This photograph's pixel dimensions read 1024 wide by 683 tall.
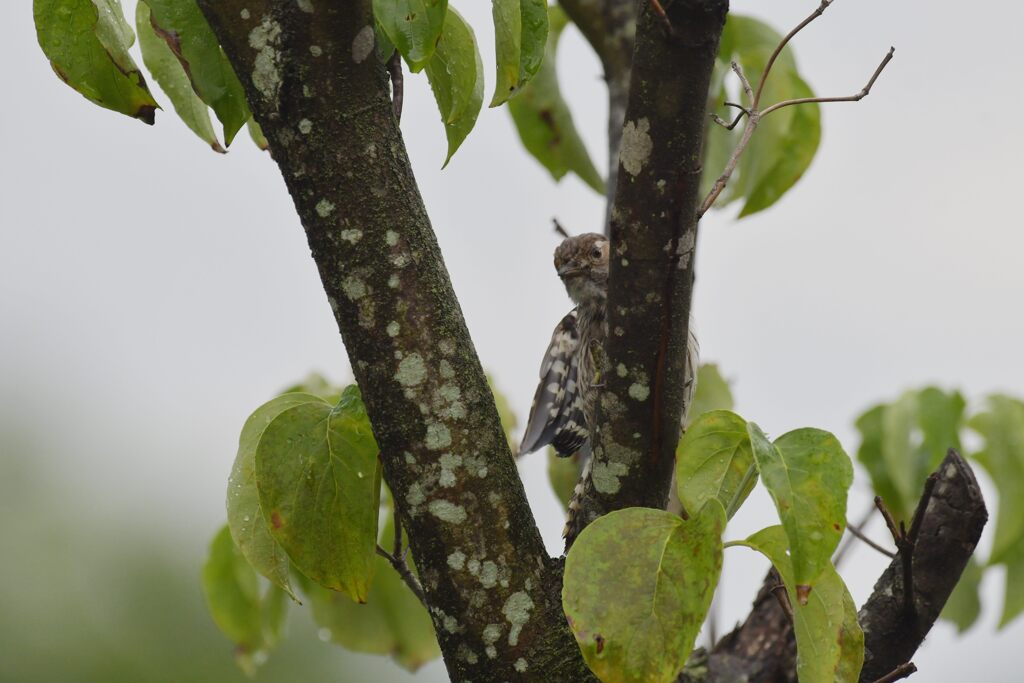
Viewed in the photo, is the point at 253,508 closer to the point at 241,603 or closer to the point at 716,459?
the point at 716,459

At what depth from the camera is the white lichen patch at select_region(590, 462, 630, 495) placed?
2418 mm

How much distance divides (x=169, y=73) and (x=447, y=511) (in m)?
1.34

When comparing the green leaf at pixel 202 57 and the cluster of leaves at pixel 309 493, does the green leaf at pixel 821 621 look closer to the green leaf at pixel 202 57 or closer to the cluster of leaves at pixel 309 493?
the cluster of leaves at pixel 309 493

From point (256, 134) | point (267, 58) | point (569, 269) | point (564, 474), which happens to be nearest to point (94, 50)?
point (267, 58)

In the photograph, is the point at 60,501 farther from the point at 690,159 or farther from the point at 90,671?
the point at 690,159

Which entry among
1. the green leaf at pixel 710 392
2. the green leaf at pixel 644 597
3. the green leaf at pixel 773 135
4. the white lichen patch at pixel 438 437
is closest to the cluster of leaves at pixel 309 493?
the white lichen patch at pixel 438 437

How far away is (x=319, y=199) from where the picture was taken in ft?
7.47

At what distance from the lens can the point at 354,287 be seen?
2.28 metres

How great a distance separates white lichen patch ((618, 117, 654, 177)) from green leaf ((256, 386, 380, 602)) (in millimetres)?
766

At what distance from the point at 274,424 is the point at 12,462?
13.5 meters

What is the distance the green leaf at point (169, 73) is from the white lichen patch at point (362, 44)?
66 centimetres

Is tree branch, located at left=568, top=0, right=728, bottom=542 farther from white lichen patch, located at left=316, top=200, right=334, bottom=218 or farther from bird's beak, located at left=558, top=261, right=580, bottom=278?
bird's beak, located at left=558, top=261, right=580, bottom=278

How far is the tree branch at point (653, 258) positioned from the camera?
1996mm

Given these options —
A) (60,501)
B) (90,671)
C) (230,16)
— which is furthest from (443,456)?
(60,501)
